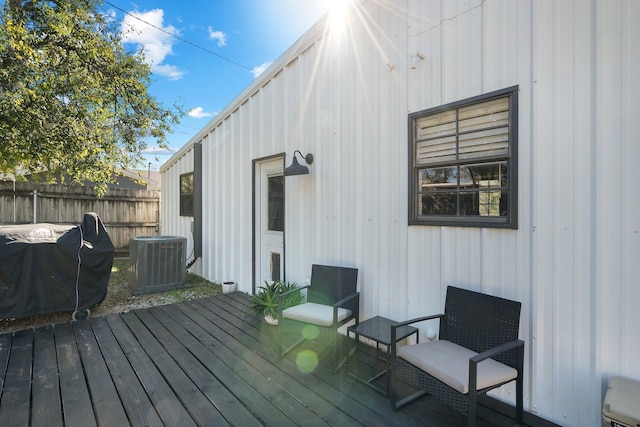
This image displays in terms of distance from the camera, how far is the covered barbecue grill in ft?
11.5

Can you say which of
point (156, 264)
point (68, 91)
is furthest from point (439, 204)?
point (68, 91)

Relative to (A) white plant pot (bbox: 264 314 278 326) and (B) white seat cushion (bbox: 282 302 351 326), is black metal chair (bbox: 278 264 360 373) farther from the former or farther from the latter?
(A) white plant pot (bbox: 264 314 278 326)

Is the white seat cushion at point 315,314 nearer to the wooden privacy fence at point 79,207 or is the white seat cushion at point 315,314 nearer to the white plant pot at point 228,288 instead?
the white plant pot at point 228,288

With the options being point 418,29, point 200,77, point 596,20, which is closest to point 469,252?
point 596,20

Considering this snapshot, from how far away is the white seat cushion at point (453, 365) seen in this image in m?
1.79

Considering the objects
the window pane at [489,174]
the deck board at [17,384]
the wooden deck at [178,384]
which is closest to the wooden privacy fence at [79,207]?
the wooden deck at [178,384]

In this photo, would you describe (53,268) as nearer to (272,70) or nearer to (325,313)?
(325,313)

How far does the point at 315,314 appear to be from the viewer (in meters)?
2.86

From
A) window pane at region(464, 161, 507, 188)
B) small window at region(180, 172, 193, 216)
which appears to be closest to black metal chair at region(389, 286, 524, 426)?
window pane at region(464, 161, 507, 188)

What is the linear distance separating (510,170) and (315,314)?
6.44 feet

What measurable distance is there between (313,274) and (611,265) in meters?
2.50

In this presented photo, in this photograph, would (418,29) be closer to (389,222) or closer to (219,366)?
(389,222)

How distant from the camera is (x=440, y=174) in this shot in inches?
106

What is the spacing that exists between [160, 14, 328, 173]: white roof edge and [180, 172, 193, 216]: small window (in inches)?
32.0
